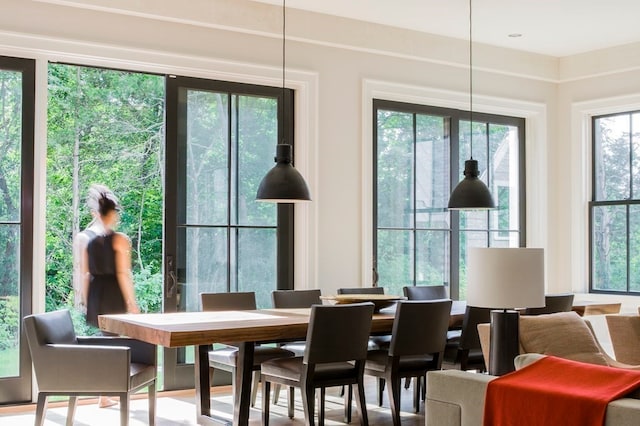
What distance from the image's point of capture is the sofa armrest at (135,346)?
4992mm

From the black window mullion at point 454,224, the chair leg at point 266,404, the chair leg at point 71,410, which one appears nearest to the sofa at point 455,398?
the chair leg at point 266,404

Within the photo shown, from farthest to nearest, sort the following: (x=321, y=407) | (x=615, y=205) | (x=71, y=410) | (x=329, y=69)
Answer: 1. (x=615, y=205)
2. (x=329, y=69)
3. (x=321, y=407)
4. (x=71, y=410)

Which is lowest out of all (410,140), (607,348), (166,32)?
(607,348)

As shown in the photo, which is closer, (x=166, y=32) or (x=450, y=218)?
(x=166, y=32)

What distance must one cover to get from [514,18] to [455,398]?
4.53 meters

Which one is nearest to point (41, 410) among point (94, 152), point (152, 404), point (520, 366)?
point (152, 404)

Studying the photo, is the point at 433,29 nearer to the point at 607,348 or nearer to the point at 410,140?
the point at 410,140

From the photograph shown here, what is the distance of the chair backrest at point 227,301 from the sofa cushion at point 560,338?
7.37 ft

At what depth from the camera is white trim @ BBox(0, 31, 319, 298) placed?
5680 millimetres

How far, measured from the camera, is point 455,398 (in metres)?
3.33

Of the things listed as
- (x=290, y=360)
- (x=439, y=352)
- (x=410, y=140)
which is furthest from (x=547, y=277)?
(x=290, y=360)

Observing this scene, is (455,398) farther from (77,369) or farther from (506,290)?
(77,369)

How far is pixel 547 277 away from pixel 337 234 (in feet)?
8.52

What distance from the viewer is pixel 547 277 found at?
840 centimetres
